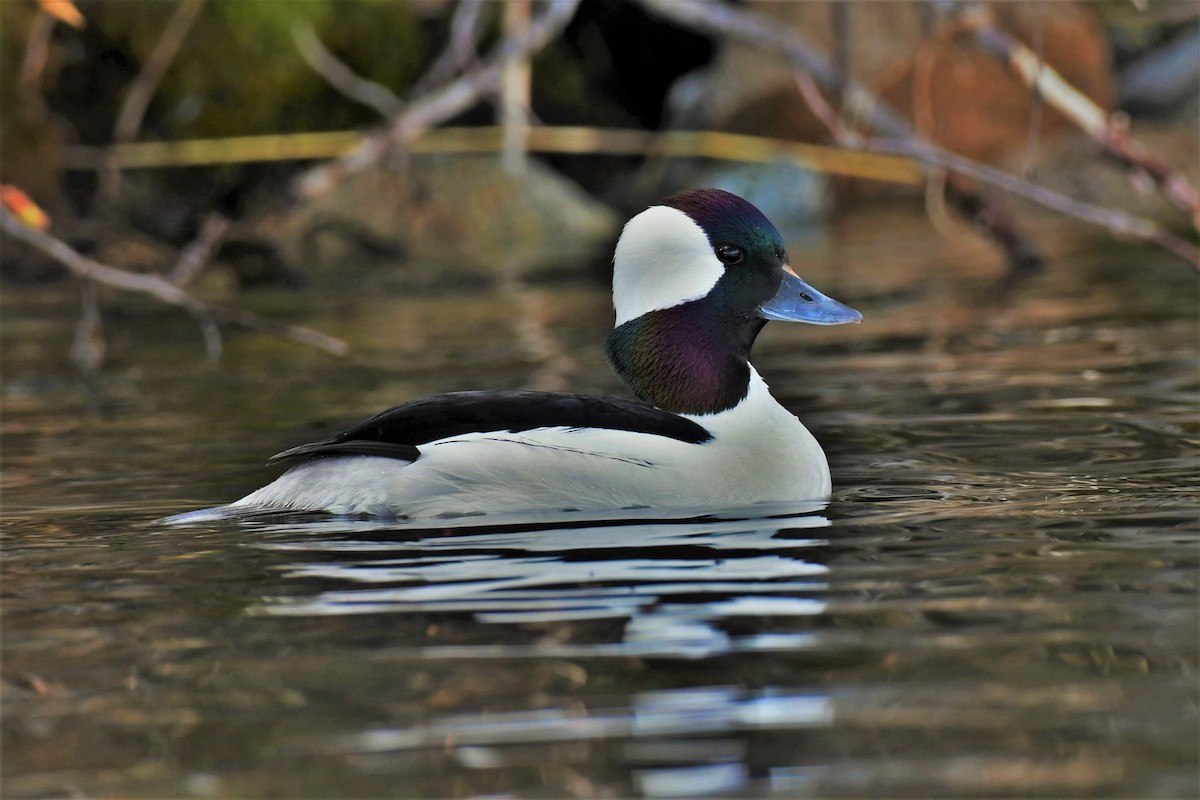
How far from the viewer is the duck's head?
5.81m

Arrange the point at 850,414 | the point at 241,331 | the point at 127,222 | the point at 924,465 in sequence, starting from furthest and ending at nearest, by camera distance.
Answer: the point at 127,222, the point at 241,331, the point at 850,414, the point at 924,465

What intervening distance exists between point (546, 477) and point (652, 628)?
151cm

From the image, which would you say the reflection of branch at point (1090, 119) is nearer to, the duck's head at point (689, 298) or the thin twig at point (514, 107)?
the duck's head at point (689, 298)

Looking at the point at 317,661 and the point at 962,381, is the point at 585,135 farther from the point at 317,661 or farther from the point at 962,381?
the point at 317,661

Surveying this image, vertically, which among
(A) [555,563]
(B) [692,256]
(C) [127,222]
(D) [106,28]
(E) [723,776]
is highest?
(D) [106,28]

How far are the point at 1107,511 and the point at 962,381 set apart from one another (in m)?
3.35

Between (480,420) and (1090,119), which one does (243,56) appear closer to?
(1090,119)

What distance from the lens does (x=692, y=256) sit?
Answer: 586cm

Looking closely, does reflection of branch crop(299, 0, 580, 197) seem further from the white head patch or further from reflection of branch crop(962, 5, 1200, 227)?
the white head patch

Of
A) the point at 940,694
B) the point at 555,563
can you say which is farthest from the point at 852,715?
the point at 555,563

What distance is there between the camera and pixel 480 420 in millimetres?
5406

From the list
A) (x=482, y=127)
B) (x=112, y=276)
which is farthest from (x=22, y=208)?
(x=482, y=127)

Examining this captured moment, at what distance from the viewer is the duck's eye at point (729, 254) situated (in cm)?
592

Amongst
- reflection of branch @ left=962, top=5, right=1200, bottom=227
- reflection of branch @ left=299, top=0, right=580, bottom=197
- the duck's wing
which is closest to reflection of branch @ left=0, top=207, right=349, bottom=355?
the duck's wing
